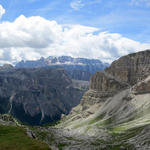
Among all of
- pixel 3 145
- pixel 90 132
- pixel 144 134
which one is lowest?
pixel 90 132

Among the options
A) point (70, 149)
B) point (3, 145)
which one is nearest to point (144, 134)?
point (70, 149)

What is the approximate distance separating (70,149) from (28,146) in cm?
5466

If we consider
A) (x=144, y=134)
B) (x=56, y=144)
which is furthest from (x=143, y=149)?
(x=56, y=144)

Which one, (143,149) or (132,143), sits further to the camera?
(132,143)

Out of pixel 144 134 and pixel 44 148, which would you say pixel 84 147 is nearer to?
pixel 144 134

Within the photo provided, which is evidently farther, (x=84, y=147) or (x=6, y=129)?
(x=84, y=147)

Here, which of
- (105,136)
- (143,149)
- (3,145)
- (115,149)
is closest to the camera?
(3,145)

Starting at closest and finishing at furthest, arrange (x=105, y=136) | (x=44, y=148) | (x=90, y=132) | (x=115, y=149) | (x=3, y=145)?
(x=44, y=148) < (x=3, y=145) < (x=115, y=149) < (x=105, y=136) < (x=90, y=132)

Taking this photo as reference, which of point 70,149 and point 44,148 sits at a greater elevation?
point 44,148

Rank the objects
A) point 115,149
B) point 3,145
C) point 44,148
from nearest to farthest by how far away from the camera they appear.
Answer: point 44,148 < point 3,145 < point 115,149

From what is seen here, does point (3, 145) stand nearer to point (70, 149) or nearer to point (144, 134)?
point (70, 149)

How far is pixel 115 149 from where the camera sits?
11369 cm

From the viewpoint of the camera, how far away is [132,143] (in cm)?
11944

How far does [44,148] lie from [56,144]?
227ft
